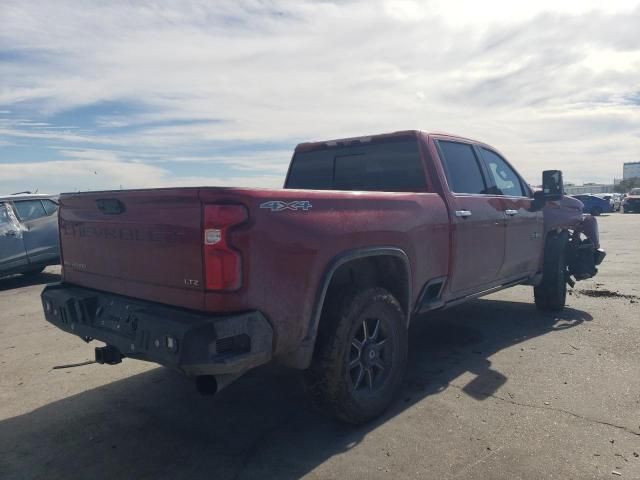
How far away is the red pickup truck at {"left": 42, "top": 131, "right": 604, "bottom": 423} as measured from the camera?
106 inches

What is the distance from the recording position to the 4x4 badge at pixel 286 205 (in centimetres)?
278

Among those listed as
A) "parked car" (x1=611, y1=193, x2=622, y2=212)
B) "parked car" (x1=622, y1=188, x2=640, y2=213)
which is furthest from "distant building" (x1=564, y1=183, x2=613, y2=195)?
"parked car" (x1=622, y1=188, x2=640, y2=213)

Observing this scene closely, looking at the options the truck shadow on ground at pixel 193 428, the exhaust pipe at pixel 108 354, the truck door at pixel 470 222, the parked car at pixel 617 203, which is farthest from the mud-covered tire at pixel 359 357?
the parked car at pixel 617 203

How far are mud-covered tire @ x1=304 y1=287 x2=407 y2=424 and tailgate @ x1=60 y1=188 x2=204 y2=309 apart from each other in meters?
0.91

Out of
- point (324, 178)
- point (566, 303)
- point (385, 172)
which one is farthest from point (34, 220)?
point (566, 303)

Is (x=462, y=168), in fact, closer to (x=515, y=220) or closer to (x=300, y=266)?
(x=515, y=220)

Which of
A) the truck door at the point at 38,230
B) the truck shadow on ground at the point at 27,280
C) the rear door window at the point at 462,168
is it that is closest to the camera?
the rear door window at the point at 462,168

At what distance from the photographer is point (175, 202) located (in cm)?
284

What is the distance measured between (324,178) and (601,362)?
2.99 m

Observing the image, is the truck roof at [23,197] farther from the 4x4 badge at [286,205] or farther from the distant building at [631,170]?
the distant building at [631,170]

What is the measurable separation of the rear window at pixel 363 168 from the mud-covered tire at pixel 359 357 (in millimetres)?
1253

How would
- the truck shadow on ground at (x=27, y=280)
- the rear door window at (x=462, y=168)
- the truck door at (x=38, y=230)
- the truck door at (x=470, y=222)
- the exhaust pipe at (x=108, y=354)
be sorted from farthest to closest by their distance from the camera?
1. the truck shadow on ground at (x=27, y=280)
2. the truck door at (x=38, y=230)
3. the rear door window at (x=462, y=168)
4. the truck door at (x=470, y=222)
5. the exhaust pipe at (x=108, y=354)

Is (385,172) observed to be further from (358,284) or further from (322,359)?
(322,359)

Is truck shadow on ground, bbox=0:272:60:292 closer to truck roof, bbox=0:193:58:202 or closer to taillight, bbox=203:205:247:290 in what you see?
truck roof, bbox=0:193:58:202
